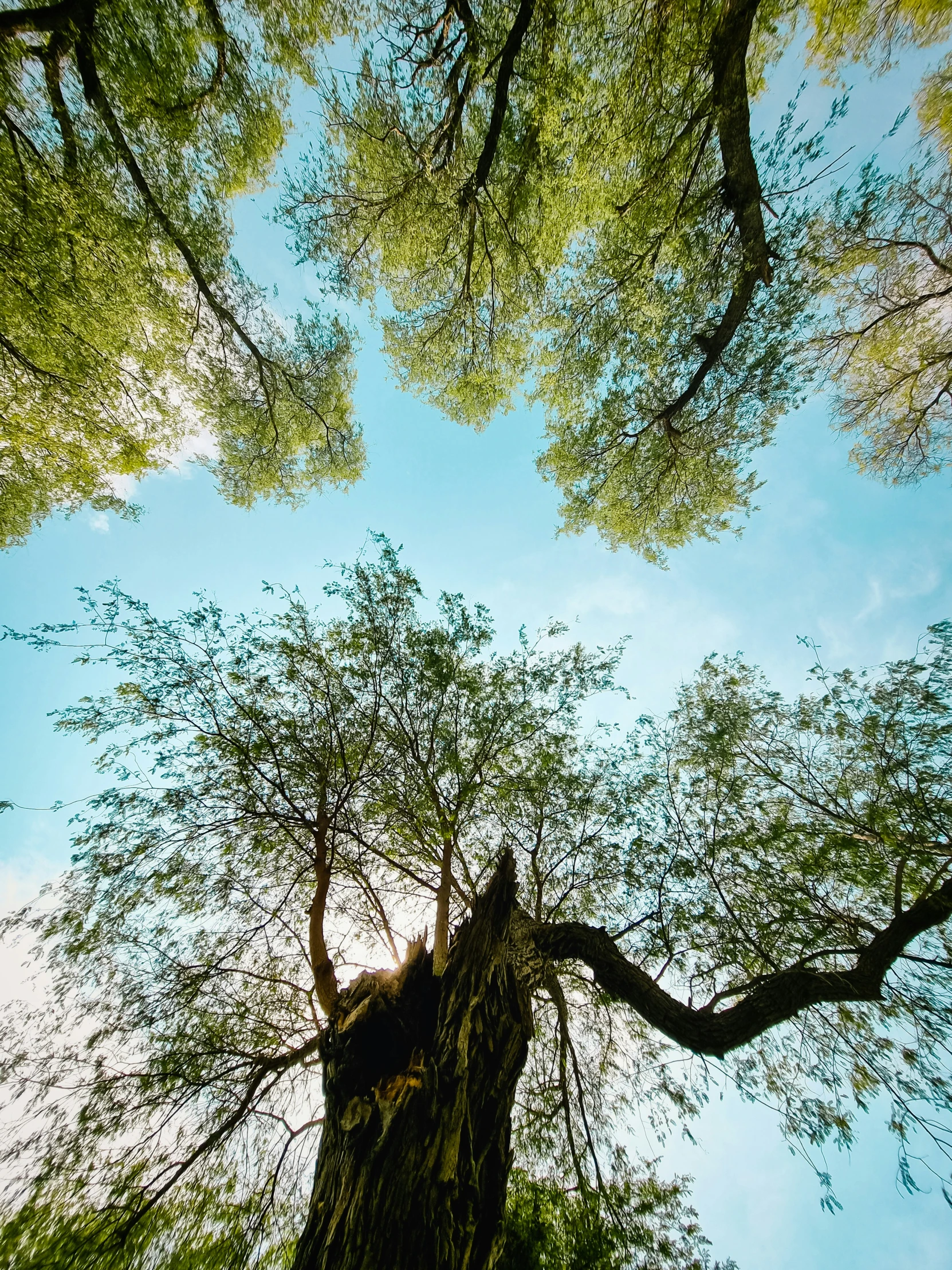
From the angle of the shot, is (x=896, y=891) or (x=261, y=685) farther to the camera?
(x=261, y=685)

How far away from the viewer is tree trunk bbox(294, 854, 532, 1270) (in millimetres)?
2635

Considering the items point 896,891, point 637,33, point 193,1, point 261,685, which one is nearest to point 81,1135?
point 261,685

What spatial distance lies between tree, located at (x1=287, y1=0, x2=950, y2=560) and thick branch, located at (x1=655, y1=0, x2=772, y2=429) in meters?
0.02

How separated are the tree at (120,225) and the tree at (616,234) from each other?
1.13 metres

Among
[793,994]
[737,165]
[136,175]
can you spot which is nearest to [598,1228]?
[793,994]

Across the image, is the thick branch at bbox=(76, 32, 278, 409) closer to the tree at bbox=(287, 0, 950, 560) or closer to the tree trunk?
the tree at bbox=(287, 0, 950, 560)

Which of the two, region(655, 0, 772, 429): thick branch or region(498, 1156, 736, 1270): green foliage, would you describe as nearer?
region(498, 1156, 736, 1270): green foliage

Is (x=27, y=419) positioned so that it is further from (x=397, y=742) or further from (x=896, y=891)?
(x=896, y=891)

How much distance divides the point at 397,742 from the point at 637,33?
9498 millimetres

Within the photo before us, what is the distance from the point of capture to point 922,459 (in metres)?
8.73

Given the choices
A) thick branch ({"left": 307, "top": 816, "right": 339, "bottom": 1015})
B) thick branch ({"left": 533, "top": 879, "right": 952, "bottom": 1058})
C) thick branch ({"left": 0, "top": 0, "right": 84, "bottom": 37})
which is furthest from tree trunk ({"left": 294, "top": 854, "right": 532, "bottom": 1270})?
thick branch ({"left": 0, "top": 0, "right": 84, "bottom": 37})

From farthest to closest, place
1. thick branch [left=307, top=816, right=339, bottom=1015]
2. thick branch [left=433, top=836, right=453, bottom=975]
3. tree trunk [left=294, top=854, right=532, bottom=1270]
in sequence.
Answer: thick branch [left=433, top=836, right=453, bottom=975] < thick branch [left=307, top=816, right=339, bottom=1015] < tree trunk [left=294, top=854, right=532, bottom=1270]

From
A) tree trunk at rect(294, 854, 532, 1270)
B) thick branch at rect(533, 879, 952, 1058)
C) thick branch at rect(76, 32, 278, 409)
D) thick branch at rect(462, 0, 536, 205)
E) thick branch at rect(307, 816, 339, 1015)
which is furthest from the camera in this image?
thick branch at rect(76, 32, 278, 409)

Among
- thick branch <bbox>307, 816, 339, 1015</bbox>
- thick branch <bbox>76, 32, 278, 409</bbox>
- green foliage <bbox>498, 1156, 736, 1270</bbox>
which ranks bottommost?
green foliage <bbox>498, 1156, 736, 1270</bbox>
